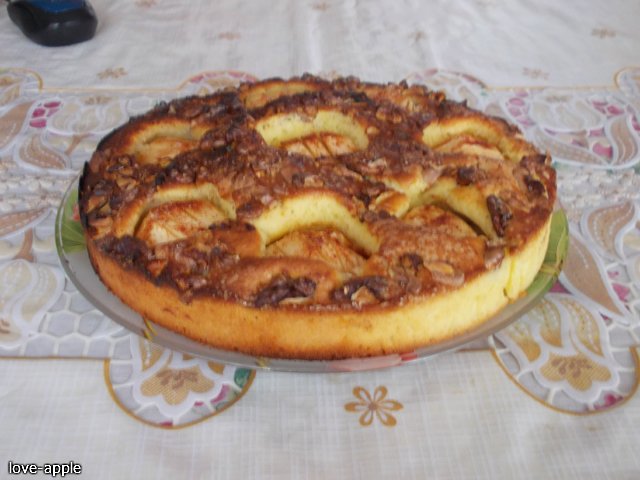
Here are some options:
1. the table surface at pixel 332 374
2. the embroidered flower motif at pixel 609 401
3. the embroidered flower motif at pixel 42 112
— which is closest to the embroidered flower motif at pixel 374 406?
the table surface at pixel 332 374

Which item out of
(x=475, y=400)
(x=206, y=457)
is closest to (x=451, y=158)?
(x=475, y=400)

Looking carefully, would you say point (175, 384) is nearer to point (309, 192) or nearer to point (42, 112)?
point (309, 192)

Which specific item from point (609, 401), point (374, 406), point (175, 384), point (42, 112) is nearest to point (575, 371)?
point (609, 401)

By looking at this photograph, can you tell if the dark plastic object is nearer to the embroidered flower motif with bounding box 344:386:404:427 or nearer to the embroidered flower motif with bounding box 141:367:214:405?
the embroidered flower motif with bounding box 141:367:214:405

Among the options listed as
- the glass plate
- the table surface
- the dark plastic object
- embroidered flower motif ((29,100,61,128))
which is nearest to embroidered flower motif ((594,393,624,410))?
the table surface

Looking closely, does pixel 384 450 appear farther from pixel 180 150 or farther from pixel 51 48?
pixel 51 48
